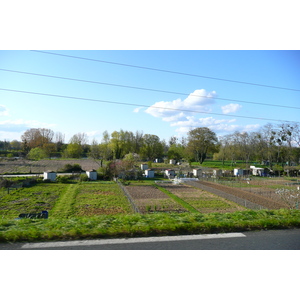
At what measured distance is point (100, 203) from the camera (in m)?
19.2

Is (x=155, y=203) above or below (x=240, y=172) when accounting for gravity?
below

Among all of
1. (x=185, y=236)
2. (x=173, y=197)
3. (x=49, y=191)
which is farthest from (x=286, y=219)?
(x=49, y=191)

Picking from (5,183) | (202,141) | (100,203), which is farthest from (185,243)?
(202,141)

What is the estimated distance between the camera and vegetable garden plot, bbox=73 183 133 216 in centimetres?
1630

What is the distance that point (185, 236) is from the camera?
14.4 feet

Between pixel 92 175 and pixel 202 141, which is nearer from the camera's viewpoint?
pixel 92 175

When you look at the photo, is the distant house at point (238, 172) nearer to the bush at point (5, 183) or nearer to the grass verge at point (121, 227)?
the bush at point (5, 183)

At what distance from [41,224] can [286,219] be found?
16.5 feet

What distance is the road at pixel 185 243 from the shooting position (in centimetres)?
389

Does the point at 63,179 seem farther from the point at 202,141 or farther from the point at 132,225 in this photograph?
the point at 202,141

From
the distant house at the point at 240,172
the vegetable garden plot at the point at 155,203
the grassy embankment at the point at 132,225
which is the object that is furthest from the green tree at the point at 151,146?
the grassy embankment at the point at 132,225

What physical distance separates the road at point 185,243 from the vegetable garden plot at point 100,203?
11888mm

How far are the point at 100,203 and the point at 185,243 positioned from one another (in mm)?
15933

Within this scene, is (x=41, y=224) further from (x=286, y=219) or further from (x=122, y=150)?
(x=122, y=150)
